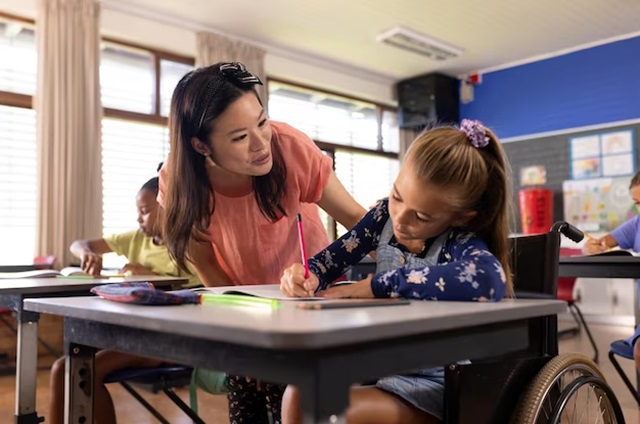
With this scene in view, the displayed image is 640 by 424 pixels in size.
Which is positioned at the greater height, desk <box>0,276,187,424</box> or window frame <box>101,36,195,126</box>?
window frame <box>101,36,195,126</box>

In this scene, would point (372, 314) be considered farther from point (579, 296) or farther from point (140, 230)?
point (579, 296)

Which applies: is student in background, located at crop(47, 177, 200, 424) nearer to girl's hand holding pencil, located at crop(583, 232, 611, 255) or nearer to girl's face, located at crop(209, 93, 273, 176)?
girl's face, located at crop(209, 93, 273, 176)

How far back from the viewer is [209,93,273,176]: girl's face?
1.35m

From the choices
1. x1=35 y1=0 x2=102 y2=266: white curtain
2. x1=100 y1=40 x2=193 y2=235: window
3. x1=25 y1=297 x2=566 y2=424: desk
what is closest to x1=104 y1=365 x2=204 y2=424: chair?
x1=25 y1=297 x2=566 y2=424: desk

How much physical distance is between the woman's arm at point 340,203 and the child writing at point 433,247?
290mm

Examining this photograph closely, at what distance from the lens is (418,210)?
1081 mm

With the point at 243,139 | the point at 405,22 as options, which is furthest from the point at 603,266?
the point at 405,22

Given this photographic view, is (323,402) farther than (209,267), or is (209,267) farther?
(209,267)

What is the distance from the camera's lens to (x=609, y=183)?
5406 mm

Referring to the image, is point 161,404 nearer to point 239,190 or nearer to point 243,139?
point 239,190

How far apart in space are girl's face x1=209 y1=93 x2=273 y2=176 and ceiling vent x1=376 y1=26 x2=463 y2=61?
3993 millimetres

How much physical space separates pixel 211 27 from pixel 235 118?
406 cm

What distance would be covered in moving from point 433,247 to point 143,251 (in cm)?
181

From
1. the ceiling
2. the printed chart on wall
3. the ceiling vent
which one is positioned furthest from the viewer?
the printed chart on wall
